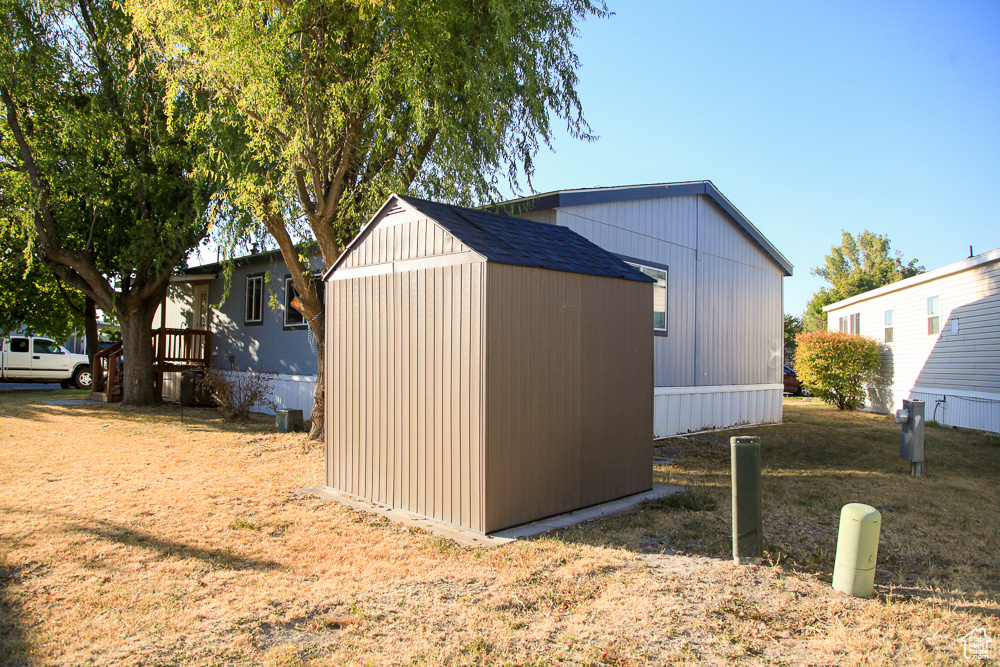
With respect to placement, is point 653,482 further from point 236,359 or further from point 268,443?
point 236,359

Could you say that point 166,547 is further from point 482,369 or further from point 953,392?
point 953,392

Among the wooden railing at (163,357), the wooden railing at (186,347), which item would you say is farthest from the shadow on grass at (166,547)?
the wooden railing at (186,347)

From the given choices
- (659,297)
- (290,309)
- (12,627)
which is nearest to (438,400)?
(12,627)

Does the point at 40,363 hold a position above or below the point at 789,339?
below

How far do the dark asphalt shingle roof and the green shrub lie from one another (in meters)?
13.7

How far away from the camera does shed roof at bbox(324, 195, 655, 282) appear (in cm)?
539

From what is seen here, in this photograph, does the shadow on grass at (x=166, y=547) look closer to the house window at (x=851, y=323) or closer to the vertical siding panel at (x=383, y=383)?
the vertical siding panel at (x=383, y=383)

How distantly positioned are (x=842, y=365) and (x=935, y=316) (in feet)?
9.78

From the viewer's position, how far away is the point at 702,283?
1209 cm

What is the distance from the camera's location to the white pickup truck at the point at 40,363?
20688mm

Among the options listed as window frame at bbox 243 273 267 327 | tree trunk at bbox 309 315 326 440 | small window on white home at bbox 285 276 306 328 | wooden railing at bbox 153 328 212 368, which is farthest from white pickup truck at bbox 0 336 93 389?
tree trunk at bbox 309 315 326 440

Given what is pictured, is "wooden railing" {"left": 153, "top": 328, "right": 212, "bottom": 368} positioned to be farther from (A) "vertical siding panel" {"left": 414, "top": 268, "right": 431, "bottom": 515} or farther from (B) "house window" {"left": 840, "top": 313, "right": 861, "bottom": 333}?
(B) "house window" {"left": 840, "top": 313, "right": 861, "bottom": 333}

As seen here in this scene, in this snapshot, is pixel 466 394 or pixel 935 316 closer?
pixel 466 394

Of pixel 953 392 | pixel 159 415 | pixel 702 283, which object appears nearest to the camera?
pixel 702 283
